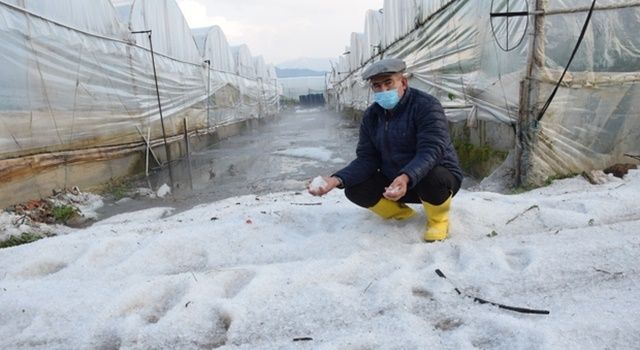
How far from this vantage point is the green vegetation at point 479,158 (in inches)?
237

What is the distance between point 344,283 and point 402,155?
1.08 m

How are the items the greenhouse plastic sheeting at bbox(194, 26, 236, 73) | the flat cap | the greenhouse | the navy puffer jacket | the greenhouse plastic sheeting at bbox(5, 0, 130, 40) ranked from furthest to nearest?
the greenhouse plastic sheeting at bbox(194, 26, 236, 73), the greenhouse plastic sheeting at bbox(5, 0, 130, 40), the greenhouse, the flat cap, the navy puffer jacket

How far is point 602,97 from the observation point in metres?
4.86

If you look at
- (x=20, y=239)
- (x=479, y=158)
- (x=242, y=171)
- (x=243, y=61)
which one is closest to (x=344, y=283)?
(x=20, y=239)

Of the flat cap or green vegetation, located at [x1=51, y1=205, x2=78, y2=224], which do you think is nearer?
the flat cap

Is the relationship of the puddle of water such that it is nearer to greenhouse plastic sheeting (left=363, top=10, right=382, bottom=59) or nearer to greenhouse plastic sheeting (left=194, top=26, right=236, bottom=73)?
greenhouse plastic sheeting (left=194, top=26, right=236, bottom=73)

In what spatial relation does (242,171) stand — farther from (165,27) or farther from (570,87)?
(570,87)

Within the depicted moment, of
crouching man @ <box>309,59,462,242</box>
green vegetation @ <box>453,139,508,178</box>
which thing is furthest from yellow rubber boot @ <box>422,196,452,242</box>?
green vegetation @ <box>453,139,508,178</box>

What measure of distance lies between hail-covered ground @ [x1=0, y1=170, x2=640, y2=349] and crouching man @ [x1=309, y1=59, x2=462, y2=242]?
23cm

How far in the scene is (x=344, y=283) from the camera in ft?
8.28

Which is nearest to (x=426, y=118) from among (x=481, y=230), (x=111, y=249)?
(x=481, y=230)

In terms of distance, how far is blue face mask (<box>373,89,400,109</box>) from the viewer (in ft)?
10.0

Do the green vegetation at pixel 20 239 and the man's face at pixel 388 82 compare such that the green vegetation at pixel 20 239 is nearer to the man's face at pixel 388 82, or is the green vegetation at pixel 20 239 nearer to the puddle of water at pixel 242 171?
the puddle of water at pixel 242 171

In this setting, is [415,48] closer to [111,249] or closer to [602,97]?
[602,97]
